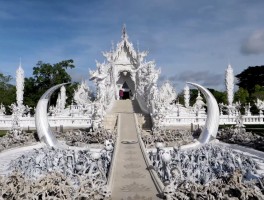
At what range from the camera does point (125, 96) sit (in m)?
44.5

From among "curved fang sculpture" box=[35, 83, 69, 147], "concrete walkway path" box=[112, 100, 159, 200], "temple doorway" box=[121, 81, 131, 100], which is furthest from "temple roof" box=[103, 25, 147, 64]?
"concrete walkway path" box=[112, 100, 159, 200]

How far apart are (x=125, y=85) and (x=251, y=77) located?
25163 mm

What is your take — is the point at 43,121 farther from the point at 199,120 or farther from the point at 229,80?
the point at 229,80

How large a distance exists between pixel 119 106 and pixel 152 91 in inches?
267

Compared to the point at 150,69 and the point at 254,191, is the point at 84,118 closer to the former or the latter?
the point at 150,69

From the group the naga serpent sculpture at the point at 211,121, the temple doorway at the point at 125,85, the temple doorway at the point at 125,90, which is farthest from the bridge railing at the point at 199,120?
the temple doorway at the point at 125,90

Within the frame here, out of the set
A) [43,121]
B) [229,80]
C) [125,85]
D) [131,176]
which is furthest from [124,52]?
[131,176]

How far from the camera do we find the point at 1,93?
44.6 metres

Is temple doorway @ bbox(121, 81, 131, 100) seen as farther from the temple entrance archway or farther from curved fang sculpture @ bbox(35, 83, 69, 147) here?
curved fang sculpture @ bbox(35, 83, 69, 147)

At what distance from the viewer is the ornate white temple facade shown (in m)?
22.2

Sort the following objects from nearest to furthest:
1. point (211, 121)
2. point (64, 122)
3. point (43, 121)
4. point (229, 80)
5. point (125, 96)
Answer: point (211, 121) → point (43, 121) → point (64, 122) → point (229, 80) → point (125, 96)

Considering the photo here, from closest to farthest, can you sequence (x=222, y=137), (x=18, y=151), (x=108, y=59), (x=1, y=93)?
(x=18, y=151) → (x=222, y=137) → (x=108, y=59) → (x=1, y=93)

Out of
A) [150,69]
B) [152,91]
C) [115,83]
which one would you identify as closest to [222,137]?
[152,91]

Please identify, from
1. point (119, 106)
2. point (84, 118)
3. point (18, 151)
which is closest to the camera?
point (18, 151)
